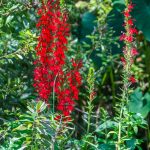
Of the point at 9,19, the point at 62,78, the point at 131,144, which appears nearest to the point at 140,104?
the point at 9,19

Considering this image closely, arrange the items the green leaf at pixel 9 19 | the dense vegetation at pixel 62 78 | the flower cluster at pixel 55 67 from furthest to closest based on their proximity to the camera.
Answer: the green leaf at pixel 9 19, the flower cluster at pixel 55 67, the dense vegetation at pixel 62 78

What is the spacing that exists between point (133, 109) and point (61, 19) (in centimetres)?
242

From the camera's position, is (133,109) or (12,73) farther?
(133,109)

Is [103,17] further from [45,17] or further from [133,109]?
[45,17]

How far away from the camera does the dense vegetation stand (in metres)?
2.55

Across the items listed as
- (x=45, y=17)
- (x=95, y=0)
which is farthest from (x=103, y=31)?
(x=45, y=17)

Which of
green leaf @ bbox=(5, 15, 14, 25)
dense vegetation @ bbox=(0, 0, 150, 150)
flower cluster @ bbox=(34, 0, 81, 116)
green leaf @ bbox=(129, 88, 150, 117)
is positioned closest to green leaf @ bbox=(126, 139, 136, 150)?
dense vegetation @ bbox=(0, 0, 150, 150)

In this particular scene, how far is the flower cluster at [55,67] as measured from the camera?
8.88 feet

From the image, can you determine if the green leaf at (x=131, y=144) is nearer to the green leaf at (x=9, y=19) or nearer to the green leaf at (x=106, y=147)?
the green leaf at (x=106, y=147)

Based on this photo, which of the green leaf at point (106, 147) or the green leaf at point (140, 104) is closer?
the green leaf at point (106, 147)

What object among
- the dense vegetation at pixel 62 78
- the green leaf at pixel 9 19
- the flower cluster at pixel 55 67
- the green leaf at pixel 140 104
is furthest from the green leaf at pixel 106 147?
the green leaf at pixel 140 104

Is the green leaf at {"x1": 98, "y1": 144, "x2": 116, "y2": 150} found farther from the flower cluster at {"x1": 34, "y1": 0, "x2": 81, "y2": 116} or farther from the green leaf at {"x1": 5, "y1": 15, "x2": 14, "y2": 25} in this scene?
the green leaf at {"x1": 5, "y1": 15, "x2": 14, "y2": 25}

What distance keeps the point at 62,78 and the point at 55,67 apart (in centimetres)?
7

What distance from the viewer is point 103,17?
4.42 metres
